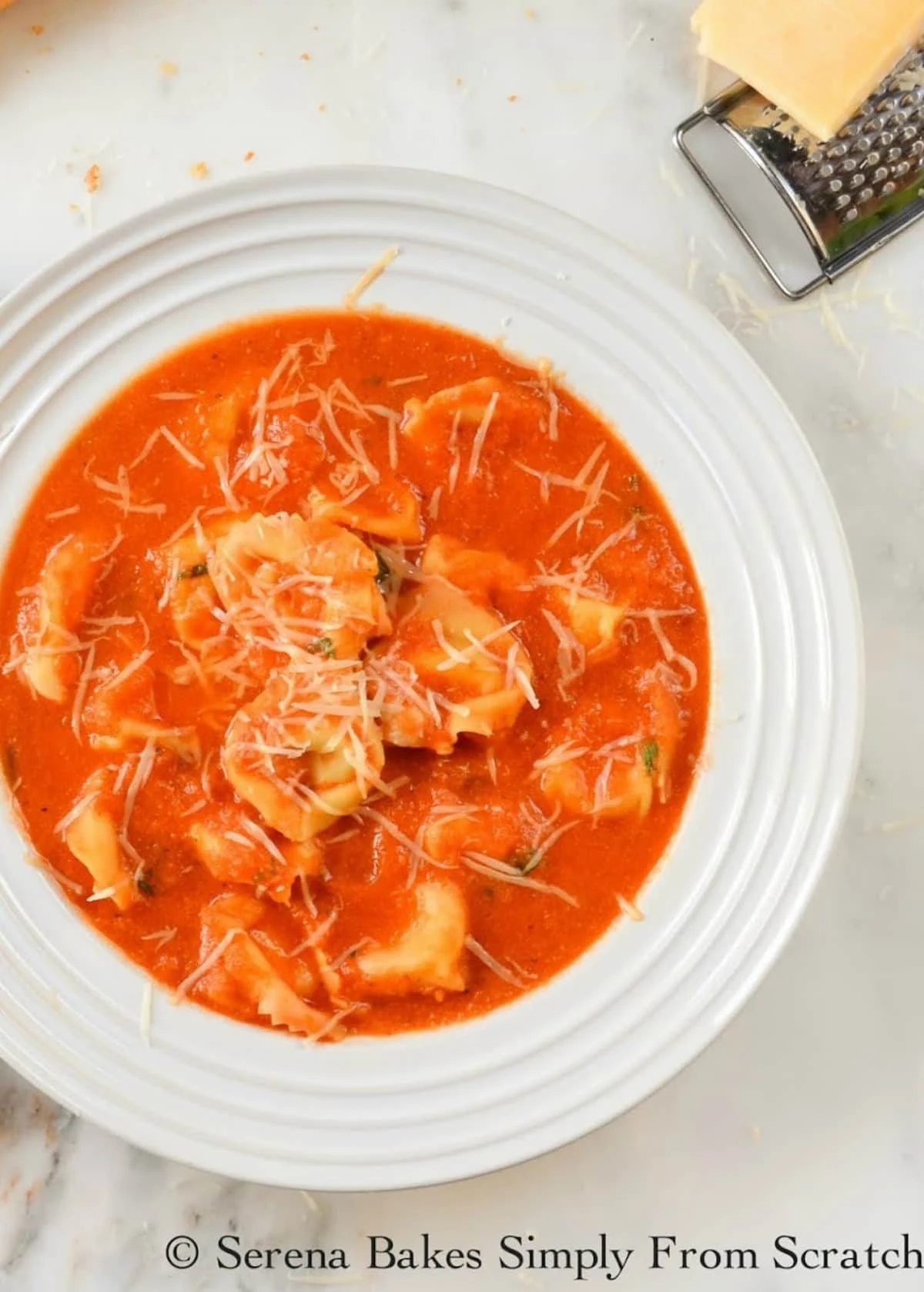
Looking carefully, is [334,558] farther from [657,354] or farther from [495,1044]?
[495,1044]

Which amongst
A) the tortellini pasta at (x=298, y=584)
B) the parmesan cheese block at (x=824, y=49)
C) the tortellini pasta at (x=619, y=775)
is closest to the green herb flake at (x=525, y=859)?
the tortellini pasta at (x=619, y=775)

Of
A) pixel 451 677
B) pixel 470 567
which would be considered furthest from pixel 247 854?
pixel 470 567

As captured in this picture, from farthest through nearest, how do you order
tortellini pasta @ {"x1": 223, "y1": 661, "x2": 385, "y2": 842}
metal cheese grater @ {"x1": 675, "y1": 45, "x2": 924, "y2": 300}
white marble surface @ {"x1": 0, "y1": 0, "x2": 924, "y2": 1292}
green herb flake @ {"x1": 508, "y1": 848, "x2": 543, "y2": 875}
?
white marble surface @ {"x1": 0, "y1": 0, "x2": 924, "y2": 1292}
metal cheese grater @ {"x1": 675, "y1": 45, "x2": 924, "y2": 300}
green herb flake @ {"x1": 508, "y1": 848, "x2": 543, "y2": 875}
tortellini pasta @ {"x1": 223, "y1": 661, "x2": 385, "y2": 842}

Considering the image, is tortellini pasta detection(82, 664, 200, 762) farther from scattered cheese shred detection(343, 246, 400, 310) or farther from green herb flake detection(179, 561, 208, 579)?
scattered cheese shred detection(343, 246, 400, 310)

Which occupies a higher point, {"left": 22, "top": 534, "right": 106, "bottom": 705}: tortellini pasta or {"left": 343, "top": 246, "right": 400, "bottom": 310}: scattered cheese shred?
{"left": 343, "top": 246, "right": 400, "bottom": 310}: scattered cheese shred

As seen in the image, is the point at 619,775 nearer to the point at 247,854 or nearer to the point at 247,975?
the point at 247,854

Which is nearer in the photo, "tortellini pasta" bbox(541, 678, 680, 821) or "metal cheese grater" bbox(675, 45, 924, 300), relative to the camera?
"tortellini pasta" bbox(541, 678, 680, 821)

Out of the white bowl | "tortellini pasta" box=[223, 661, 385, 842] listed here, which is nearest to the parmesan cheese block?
the white bowl
